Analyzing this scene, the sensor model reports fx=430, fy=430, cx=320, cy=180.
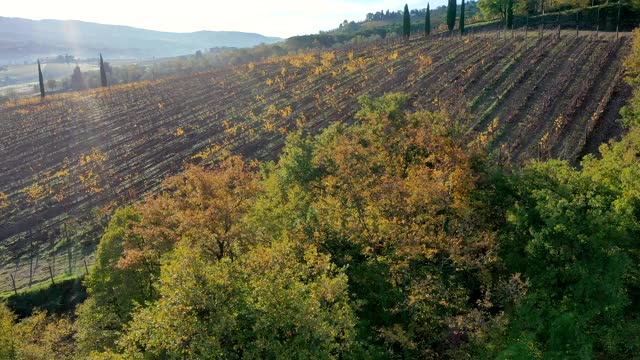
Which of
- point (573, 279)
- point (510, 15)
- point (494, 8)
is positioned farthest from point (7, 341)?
point (494, 8)

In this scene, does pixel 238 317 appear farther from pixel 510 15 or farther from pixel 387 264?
pixel 510 15

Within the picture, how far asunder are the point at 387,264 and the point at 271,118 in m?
65.4

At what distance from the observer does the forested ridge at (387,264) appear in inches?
776

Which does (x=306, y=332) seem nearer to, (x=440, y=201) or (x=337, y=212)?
(x=337, y=212)

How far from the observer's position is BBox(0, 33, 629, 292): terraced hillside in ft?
188

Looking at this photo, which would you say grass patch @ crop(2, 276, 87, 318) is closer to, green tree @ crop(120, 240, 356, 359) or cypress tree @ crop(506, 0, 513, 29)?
green tree @ crop(120, 240, 356, 359)

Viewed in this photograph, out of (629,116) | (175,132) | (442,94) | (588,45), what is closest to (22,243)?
(175,132)

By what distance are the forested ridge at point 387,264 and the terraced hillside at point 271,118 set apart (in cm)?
1856

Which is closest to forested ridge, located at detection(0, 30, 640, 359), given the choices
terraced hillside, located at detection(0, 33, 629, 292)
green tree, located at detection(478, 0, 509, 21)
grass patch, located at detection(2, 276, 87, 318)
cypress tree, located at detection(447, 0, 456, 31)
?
grass patch, located at detection(2, 276, 87, 318)

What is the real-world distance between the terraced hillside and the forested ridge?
18.6 m

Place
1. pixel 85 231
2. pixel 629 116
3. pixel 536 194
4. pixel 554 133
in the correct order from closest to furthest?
pixel 536 194 < pixel 629 116 < pixel 554 133 < pixel 85 231

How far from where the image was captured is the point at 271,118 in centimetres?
8725

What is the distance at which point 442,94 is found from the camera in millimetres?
75125

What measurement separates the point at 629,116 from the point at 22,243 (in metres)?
77.1
